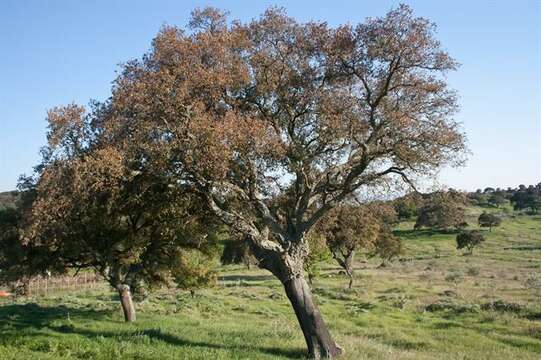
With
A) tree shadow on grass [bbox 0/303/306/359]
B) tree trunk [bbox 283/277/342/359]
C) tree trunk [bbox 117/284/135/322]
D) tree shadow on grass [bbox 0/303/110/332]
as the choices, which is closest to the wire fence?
tree shadow on grass [bbox 0/303/110/332]

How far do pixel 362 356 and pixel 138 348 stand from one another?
7.32m

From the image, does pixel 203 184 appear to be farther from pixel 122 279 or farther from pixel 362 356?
pixel 122 279

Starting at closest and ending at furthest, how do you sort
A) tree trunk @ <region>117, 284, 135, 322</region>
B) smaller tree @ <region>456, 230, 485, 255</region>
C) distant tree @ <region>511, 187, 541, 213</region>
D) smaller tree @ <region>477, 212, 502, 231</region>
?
tree trunk @ <region>117, 284, 135, 322</region>
smaller tree @ <region>456, 230, 485, 255</region>
smaller tree @ <region>477, 212, 502, 231</region>
distant tree @ <region>511, 187, 541, 213</region>

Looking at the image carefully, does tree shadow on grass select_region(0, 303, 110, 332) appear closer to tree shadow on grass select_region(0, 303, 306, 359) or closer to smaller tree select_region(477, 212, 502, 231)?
tree shadow on grass select_region(0, 303, 306, 359)

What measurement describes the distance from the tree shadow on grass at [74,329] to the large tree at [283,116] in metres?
2.02

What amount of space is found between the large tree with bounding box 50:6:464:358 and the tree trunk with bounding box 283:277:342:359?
4cm

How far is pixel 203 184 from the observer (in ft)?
56.2

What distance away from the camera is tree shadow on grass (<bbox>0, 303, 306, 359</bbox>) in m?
18.0

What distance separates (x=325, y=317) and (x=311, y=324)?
13.6 metres

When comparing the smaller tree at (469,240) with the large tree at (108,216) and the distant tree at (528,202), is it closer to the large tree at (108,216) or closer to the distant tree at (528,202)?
the large tree at (108,216)

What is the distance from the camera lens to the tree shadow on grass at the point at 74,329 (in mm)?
18016

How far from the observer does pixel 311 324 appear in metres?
17.7

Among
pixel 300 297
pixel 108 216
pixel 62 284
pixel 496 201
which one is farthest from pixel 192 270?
pixel 496 201

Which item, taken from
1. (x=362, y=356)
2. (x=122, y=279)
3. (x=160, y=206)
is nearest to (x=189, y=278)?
(x=122, y=279)
